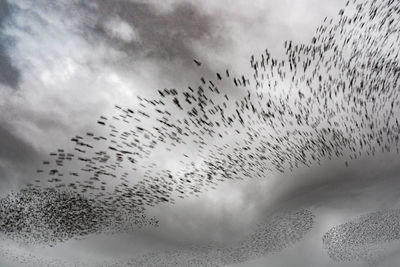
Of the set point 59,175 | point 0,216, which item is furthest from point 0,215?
point 59,175

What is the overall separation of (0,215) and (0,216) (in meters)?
0.26

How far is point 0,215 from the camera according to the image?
126 feet

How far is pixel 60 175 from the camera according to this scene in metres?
31.5

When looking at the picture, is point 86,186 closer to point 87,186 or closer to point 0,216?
point 87,186

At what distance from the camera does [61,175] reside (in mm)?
31516

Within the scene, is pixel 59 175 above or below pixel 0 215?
above

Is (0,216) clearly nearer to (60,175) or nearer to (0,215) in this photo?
(0,215)

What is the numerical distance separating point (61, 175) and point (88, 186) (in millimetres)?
3641

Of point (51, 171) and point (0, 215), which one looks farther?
point (0, 215)

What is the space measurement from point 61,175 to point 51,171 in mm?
1291

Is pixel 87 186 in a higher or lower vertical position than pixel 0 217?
higher

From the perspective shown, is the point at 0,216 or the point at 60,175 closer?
the point at 60,175

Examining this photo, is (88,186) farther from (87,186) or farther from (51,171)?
(51,171)

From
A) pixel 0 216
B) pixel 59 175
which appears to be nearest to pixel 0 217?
pixel 0 216
